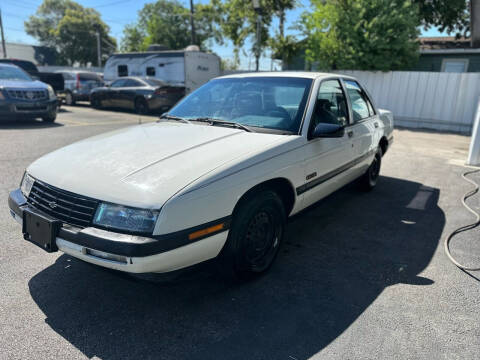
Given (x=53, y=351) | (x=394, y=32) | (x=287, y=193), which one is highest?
(x=394, y=32)

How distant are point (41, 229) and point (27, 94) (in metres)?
8.77

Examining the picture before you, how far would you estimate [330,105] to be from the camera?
3971mm

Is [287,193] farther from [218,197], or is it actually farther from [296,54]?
[296,54]

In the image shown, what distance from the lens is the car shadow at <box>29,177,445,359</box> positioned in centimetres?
230

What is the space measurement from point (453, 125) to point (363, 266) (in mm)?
11925

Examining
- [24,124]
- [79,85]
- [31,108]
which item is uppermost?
[79,85]

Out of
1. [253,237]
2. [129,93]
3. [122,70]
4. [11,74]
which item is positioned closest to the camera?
[253,237]

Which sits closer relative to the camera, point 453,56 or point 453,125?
point 453,125

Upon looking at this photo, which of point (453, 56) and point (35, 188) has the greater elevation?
point (453, 56)

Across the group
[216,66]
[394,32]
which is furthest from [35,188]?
[216,66]

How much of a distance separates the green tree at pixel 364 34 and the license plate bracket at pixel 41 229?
13502mm

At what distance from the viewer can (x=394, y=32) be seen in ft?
43.8

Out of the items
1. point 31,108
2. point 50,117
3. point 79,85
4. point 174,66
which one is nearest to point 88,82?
point 79,85

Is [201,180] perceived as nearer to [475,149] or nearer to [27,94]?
[475,149]
